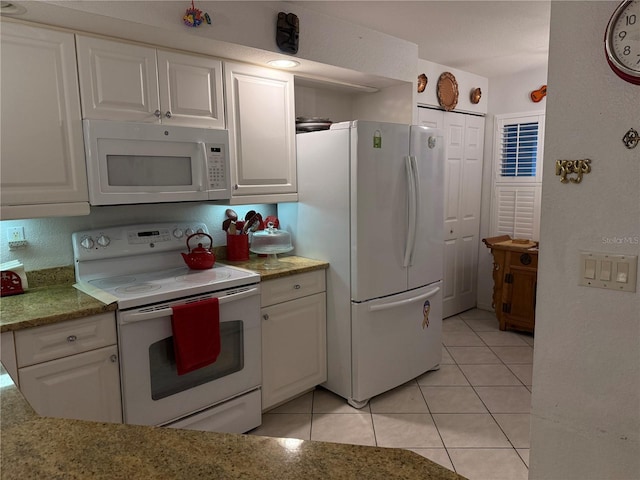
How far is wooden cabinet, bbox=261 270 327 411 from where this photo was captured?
252 centimetres

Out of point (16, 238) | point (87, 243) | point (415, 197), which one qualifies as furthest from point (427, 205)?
point (16, 238)

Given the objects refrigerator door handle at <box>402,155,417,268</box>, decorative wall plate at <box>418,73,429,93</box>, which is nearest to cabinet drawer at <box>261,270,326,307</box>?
refrigerator door handle at <box>402,155,417,268</box>

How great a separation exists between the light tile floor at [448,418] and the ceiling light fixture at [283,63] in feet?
6.93

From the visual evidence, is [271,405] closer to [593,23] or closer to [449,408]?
[449,408]

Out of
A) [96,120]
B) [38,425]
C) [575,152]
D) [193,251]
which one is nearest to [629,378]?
[575,152]

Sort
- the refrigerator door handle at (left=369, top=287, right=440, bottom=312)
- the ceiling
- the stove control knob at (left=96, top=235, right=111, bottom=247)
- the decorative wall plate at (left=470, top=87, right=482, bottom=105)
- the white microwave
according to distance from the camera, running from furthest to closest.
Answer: the decorative wall plate at (left=470, top=87, right=482, bottom=105) → the refrigerator door handle at (left=369, top=287, right=440, bottom=312) → the ceiling → the stove control knob at (left=96, top=235, right=111, bottom=247) → the white microwave

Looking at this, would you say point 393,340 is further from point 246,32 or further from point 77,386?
point 246,32

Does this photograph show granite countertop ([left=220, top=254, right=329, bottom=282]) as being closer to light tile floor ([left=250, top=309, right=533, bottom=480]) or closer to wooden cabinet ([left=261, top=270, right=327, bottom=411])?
wooden cabinet ([left=261, top=270, right=327, bottom=411])

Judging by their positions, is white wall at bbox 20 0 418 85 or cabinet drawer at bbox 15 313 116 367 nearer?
cabinet drawer at bbox 15 313 116 367

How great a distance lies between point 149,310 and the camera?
196 cm

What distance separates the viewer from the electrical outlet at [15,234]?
2.14m

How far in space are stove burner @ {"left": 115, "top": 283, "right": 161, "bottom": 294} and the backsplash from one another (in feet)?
1.48

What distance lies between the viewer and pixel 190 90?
7.62 feet

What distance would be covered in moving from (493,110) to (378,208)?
2429 mm
